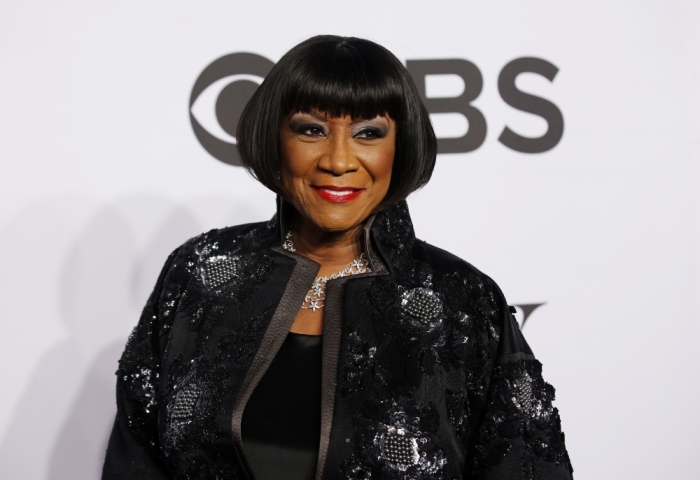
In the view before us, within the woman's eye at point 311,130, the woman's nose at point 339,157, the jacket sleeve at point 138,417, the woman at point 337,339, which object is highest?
the woman's eye at point 311,130

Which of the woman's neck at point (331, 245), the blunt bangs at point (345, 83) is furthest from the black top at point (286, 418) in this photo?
the blunt bangs at point (345, 83)

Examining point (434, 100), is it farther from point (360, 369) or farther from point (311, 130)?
point (360, 369)

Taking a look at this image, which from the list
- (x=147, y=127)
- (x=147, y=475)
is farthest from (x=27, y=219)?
(x=147, y=475)

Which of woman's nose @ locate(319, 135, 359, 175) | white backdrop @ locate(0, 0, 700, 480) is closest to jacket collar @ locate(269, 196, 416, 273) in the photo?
woman's nose @ locate(319, 135, 359, 175)

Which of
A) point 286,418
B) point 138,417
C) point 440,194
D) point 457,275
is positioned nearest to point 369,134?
point 457,275

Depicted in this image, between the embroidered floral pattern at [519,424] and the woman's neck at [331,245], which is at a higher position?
the woman's neck at [331,245]

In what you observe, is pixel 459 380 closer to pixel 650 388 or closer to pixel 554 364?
pixel 554 364

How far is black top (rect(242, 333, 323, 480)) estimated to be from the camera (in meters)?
1.34

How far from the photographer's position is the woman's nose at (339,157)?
4.47 feet

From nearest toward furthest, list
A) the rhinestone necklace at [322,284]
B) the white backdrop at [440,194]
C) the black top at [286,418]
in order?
the black top at [286,418] < the rhinestone necklace at [322,284] < the white backdrop at [440,194]

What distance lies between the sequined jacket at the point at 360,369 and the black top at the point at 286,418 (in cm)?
2

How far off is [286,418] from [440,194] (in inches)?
40.6

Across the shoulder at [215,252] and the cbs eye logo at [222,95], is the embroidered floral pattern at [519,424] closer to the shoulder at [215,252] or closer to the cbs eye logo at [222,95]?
the shoulder at [215,252]

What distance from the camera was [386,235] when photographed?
4.90 ft
